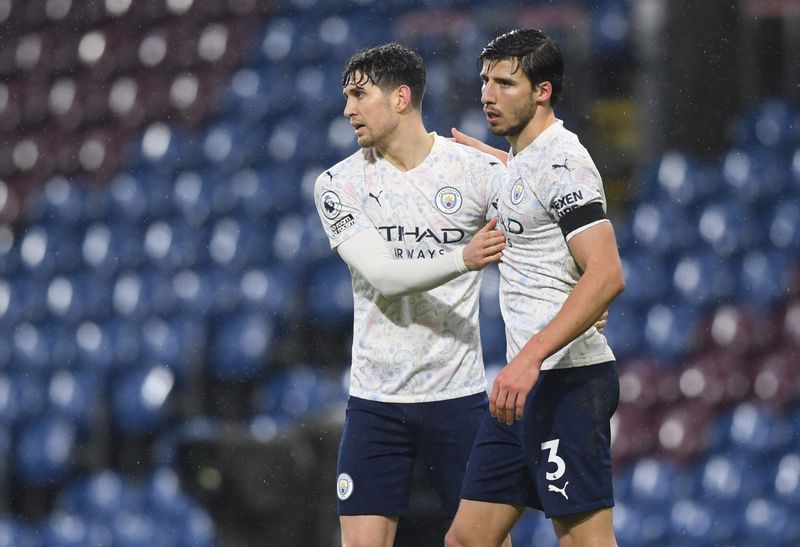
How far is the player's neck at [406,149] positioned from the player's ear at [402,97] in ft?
0.16

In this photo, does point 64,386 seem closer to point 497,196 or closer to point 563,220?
point 497,196

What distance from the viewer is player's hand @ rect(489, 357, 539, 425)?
2.51 meters

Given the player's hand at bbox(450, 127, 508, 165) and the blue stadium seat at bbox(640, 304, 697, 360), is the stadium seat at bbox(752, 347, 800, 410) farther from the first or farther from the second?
the player's hand at bbox(450, 127, 508, 165)

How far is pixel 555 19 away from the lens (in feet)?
18.7

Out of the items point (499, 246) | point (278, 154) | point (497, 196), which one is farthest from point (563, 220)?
point (278, 154)

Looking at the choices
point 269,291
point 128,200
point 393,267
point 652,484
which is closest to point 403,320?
point 393,267

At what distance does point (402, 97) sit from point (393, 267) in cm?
44

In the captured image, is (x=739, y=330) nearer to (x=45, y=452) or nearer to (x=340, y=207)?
(x=340, y=207)

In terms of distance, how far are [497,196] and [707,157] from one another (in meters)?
2.75

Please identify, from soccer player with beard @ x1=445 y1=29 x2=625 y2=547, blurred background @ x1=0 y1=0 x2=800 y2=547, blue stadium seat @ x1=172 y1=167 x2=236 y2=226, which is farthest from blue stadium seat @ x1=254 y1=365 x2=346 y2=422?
soccer player with beard @ x1=445 y1=29 x2=625 y2=547

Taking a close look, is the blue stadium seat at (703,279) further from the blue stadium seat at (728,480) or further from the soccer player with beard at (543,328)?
the soccer player with beard at (543,328)

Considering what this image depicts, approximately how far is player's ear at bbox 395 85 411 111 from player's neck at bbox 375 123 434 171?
0.05m

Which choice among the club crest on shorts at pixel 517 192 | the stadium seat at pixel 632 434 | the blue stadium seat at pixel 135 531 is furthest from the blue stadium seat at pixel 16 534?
the club crest on shorts at pixel 517 192

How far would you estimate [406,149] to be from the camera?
3.15m
